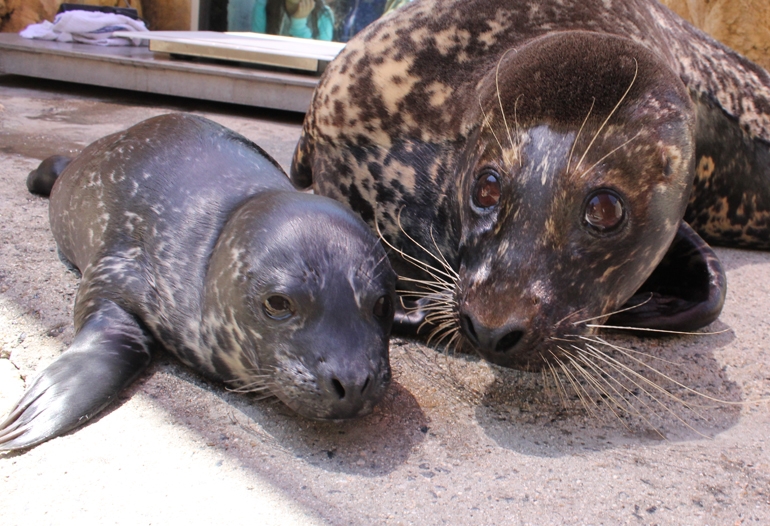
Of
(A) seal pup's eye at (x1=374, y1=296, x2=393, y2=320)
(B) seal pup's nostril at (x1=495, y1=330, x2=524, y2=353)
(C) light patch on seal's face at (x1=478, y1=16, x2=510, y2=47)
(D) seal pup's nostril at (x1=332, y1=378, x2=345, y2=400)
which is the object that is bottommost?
(D) seal pup's nostril at (x1=332, y1=378, x2=345, y2=400)

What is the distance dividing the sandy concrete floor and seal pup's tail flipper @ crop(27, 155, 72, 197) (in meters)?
0.82

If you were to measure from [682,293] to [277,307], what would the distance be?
1855 millimetres

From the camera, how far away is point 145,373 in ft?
7.11

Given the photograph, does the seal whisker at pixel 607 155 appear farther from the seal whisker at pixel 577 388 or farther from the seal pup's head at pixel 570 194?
the seal whisker at pixel 577 388

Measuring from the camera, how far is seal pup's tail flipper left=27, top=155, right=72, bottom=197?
11.4ft

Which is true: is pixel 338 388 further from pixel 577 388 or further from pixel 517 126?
pixel 517 126

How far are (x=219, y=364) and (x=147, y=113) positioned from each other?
14.6 ft

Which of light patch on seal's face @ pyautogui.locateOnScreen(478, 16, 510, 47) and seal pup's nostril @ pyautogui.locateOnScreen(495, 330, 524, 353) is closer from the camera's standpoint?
seal pup's nostril @ pyautogui.locateOnScreen(495, 330, 524, 353)

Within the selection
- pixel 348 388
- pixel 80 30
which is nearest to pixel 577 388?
pixel 348 388

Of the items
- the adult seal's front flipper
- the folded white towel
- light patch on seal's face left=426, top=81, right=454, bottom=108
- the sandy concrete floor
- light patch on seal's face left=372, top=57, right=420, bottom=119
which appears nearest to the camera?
the sandy concrete floor

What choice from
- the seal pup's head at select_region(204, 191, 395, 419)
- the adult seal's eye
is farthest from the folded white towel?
the adult seal's eye

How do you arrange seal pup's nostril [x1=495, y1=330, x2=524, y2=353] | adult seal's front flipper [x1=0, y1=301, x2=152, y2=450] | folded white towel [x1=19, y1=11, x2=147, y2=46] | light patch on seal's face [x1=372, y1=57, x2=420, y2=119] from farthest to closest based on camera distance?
folded white towel [x1=19, y1=11, x2=147, y2=46] → light patch on seal's face [x1=372, y1=57, x2=420, y2=119] → seal pup's nostril [x1=495, y1=330, x2=524, y2=353] → adult seal's front flipper [x1=0, y1=301, x2=152, y2=450]

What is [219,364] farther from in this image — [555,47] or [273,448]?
[555,47]

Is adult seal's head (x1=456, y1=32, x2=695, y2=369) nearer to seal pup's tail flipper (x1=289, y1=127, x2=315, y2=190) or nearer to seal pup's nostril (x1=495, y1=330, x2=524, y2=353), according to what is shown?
seal pup's nostril (x1=495, y1=330, x2=524, y2=353)
